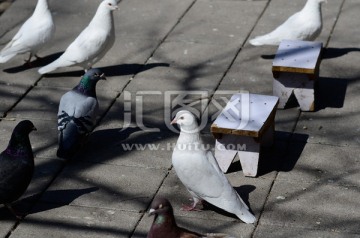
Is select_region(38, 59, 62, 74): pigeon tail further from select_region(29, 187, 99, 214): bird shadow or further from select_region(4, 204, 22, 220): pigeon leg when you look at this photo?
select_region(4, 204, 22, 220): pigeon leg

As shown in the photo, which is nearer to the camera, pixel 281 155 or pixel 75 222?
pixel 75 222

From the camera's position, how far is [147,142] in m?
7.92

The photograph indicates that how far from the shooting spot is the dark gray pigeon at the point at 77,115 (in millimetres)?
7566

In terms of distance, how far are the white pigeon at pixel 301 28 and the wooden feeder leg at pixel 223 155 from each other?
7.81ft

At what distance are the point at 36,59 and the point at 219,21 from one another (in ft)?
7.41

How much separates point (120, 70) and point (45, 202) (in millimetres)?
2668

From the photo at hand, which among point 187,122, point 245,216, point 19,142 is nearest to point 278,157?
point 245,216

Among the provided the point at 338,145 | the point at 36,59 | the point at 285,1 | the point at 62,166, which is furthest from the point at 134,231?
the point at 285,1

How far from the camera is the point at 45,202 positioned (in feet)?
23.0

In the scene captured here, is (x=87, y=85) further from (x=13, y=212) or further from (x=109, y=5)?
(x=13, y=212)

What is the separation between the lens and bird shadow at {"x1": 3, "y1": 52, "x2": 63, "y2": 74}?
9.45 metres

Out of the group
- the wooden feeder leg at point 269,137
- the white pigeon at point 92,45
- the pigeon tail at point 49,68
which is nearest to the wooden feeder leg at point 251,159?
the wooden feeder leg at point 269,137

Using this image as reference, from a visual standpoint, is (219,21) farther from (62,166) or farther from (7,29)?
(62,166)

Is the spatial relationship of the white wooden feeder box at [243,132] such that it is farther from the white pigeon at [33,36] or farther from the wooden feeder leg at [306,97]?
the white pigeon at [33,36]
